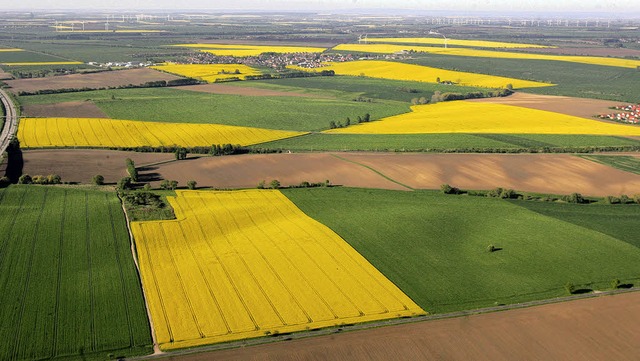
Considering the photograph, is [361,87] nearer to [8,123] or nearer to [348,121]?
[348,121]

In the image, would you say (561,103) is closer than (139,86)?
Yes

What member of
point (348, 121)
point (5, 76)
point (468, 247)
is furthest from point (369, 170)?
point (5, 76)

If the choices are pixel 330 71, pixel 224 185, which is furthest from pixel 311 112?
pixel 330 71

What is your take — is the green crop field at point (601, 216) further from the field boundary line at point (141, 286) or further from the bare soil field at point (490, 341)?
the field boundary line at point (141, 286)

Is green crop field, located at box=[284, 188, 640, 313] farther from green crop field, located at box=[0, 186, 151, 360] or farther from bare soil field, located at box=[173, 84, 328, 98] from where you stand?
bare soil field, located at box=[173, 84, 328, 98]

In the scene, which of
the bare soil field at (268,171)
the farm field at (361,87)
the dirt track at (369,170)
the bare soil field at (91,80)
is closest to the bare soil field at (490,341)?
the dirt track at (369,170)

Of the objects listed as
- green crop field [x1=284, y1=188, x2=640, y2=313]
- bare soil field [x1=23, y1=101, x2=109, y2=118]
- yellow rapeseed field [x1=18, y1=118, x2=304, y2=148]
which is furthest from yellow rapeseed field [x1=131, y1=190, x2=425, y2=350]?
bare soil field [x1=23, y1=101, x2=109, y2=118]

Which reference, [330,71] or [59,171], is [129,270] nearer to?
[59,171]
